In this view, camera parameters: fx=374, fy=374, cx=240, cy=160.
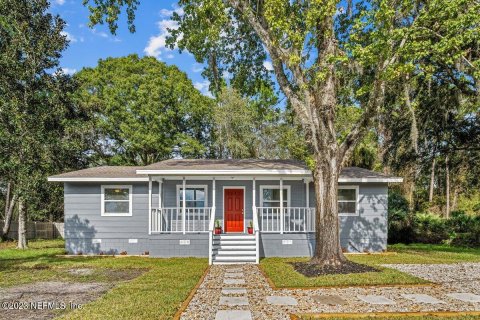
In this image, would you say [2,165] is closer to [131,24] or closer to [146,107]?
[131,24]

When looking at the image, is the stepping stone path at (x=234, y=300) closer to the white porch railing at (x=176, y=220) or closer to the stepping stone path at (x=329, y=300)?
the stepping stone path at (x=329, y=300)

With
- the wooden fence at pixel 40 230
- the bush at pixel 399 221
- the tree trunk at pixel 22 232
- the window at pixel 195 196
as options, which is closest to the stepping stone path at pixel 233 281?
the window at pixel 195 196

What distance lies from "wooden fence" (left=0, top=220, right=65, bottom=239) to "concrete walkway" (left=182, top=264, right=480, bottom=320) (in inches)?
641

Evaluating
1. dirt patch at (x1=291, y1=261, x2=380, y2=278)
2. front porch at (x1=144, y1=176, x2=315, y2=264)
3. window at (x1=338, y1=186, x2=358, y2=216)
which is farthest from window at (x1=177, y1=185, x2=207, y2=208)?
dirt patch at (x1=291, y1=261, x2=380, y2=278)

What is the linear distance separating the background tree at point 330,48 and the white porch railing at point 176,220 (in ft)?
15.0

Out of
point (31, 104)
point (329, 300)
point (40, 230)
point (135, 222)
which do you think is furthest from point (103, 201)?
point (40, 230)

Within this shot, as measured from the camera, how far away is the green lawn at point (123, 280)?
228 inches

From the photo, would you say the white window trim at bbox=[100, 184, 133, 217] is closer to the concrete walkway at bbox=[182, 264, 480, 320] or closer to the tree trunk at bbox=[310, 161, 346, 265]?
the concrete walkway at bbox=[182, 264, 480, 320]

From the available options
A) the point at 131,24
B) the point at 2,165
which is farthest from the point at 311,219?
the point at 2,165

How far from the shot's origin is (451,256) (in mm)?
12539

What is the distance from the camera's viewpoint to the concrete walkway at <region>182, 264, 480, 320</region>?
19.0 feet

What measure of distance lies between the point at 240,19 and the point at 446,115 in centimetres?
944

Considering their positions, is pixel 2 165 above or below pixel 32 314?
above

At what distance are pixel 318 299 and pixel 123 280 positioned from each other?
14.7 feet
